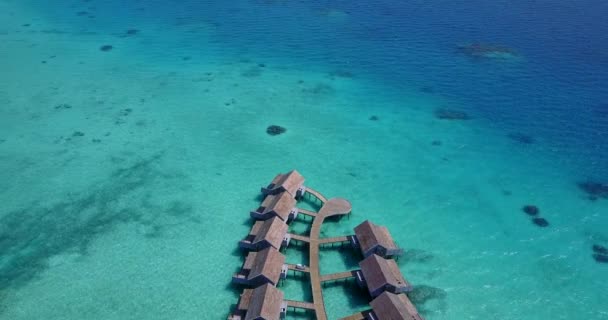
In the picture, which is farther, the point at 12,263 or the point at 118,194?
the point at 118,194

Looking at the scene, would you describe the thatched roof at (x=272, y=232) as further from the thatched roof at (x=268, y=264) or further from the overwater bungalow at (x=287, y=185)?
the overwater bungalow at (x=287, y=185)

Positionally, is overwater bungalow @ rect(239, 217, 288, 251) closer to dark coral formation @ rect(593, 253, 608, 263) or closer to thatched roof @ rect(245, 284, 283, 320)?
thatched roof @ rect(245, 284, 283, 320)

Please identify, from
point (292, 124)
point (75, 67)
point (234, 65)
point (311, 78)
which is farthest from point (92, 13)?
point (292, 124)

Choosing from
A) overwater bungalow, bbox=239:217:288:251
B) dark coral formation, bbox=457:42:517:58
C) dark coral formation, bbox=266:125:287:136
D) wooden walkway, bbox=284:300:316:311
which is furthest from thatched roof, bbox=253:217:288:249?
dark coral formation, bbox=457:42:517:58

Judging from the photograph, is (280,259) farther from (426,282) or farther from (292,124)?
(292,124)

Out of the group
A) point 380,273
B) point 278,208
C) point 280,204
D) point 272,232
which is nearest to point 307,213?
point 280,204

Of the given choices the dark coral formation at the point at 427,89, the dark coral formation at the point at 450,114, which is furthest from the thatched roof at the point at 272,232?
the dark coral formation at the point at 427,89

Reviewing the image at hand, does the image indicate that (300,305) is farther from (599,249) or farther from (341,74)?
(341,74)
